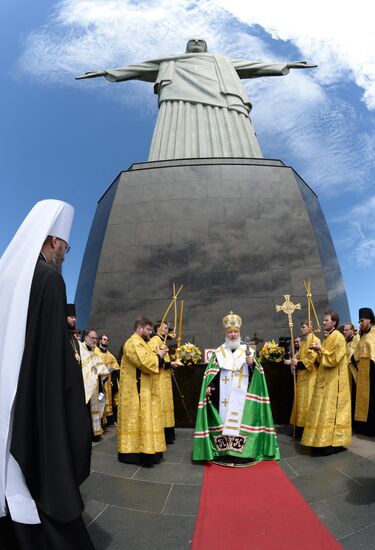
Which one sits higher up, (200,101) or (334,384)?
(200,101)

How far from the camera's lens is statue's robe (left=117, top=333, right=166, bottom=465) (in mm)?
5709

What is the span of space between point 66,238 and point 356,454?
536 cm

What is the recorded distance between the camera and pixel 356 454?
579 cm

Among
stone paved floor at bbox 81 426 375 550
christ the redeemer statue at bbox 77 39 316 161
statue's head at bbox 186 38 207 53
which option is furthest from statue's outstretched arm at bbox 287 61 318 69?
stone paved floor at bbox 81 426 375 550

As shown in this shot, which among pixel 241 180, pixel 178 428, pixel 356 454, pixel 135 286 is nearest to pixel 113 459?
pixel 178 428

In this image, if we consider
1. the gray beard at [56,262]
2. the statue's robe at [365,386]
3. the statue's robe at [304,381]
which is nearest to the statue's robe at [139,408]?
the statue's robe at [304,381]

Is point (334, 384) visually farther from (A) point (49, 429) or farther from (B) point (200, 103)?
(B) point (200, 103)

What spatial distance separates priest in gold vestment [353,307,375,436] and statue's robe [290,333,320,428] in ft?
3.14

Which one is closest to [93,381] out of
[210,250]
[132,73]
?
[210,250]

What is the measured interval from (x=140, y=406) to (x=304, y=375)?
3.32 meters

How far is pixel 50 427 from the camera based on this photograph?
220cm

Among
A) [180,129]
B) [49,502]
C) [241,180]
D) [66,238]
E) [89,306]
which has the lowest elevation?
[49,502]

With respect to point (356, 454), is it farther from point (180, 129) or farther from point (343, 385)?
point (180, 129)

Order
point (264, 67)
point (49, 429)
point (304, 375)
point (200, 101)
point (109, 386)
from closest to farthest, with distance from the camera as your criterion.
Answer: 1. point (49, 429)
2. point (304, 375)
3. point (109, 386)
4. point (200, 101)
5. point (264, 67)
